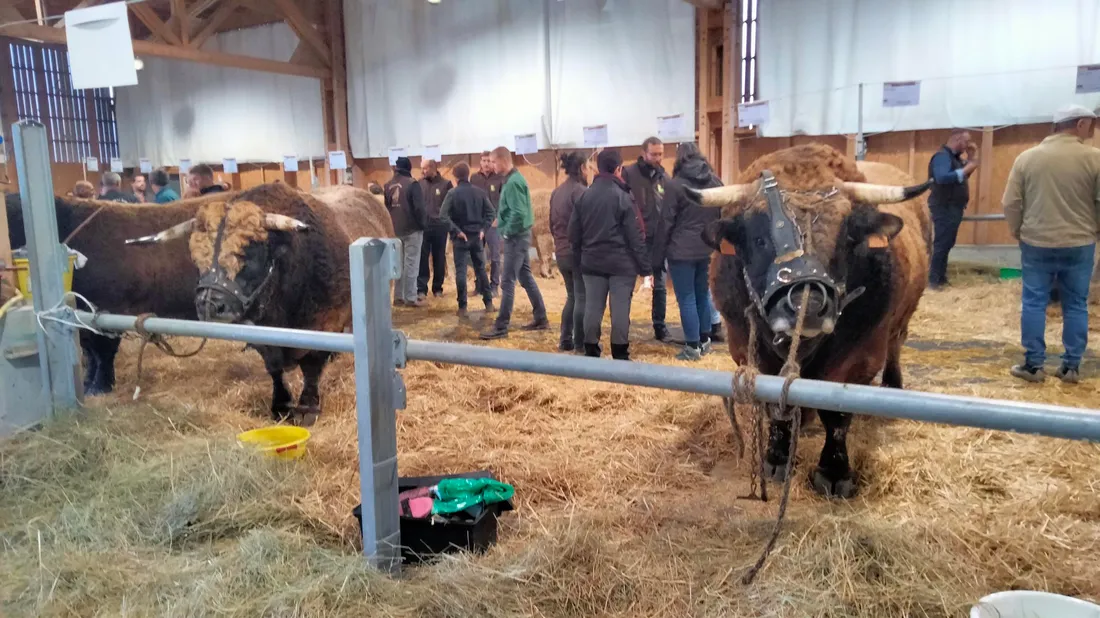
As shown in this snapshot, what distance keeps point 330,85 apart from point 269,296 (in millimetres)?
12140

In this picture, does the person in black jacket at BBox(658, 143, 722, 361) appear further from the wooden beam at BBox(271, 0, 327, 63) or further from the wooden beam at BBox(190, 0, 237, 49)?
the wooden beam at BBox(271, 0, 327, 63)

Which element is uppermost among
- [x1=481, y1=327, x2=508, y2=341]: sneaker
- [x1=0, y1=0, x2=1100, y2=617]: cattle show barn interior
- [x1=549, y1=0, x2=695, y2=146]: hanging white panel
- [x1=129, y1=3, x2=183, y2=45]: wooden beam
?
[x1=129, y1=3, x2=183, y2=45]: wooden beam

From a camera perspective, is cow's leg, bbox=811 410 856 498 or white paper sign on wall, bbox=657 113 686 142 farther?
white paper sign on wall, bbox=657 113 686 142

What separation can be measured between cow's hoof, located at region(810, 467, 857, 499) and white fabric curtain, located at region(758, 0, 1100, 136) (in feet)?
25.2

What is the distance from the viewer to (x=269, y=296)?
5109 millimetres

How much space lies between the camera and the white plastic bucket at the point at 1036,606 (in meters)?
2.16

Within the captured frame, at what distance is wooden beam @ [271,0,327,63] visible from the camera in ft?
47.2

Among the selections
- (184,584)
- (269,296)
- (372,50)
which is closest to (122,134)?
(372,50)

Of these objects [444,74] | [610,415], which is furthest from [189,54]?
[610,415]

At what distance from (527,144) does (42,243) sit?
9714 mm

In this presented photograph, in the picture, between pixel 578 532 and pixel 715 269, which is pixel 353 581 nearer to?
pixel 578 532

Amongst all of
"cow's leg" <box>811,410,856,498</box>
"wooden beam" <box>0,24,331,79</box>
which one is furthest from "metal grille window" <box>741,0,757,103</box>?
"wooden beam" <box>0,24,331,79</box>

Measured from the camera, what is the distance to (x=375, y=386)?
2508 millimetres

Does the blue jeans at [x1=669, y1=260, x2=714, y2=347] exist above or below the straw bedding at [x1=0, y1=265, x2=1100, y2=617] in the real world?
above
